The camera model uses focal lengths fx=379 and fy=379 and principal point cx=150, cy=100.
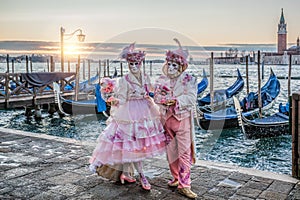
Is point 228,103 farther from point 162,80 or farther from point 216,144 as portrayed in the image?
point 162,80

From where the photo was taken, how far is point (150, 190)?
10.0ft

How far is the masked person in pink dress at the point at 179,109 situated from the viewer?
9.67ft

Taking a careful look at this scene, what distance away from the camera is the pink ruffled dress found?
9.70ft

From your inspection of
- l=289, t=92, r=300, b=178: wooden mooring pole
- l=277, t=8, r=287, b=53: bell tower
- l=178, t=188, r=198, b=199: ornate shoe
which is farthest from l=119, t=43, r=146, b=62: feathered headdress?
l=277, t=8, r=287, b=53: bell tower

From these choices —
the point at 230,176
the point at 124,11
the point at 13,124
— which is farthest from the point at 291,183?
the point at 13,124

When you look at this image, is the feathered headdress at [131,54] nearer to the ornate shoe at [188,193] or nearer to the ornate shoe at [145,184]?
the ornate shoe at [145,184]

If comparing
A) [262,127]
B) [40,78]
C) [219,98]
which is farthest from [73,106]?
[262,127]

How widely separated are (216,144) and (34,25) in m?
5.73

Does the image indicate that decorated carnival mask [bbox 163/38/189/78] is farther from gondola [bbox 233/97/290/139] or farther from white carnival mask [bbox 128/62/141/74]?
gondola [bbox 233/97/290/139]

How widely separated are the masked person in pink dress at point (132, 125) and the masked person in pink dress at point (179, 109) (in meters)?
0.09

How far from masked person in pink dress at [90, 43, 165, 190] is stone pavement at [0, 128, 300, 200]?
0.21m

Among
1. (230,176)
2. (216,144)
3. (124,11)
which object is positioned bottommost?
(216,144)

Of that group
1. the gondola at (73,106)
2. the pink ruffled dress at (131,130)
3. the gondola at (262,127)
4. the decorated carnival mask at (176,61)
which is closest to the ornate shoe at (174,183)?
the pink ruffled dress at (131,130)

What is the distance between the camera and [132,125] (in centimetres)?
298
